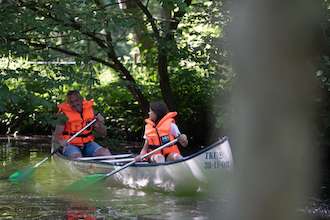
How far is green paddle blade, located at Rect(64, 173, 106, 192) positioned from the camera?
29.5 feet

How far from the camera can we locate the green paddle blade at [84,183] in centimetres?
899

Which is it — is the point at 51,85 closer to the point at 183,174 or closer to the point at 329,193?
the point at 183,174

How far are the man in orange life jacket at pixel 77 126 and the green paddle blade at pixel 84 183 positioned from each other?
3.16ft

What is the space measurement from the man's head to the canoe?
95cm

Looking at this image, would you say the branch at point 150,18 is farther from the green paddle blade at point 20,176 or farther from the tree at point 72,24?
the green paddle blade at point 20,176

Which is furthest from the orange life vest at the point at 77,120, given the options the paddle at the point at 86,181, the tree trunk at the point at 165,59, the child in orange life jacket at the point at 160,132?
→ the tree trunk at the point at 165,59

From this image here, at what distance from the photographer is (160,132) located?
343 inches

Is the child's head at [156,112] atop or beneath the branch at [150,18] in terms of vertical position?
beneath

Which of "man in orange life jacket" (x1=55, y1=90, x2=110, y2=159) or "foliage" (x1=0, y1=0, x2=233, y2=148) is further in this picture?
"man in orange life jacket" (x1=55, y1=90, x2=110, y2=159)

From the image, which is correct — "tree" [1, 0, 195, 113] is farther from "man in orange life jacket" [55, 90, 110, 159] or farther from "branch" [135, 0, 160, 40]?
"man in orange life jacket" [55, 90, 110, 159]

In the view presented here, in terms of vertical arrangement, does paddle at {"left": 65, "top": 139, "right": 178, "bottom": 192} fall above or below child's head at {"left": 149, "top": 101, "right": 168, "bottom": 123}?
below

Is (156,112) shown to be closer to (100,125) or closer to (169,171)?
(169,171)

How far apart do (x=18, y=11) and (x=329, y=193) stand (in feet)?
15.9

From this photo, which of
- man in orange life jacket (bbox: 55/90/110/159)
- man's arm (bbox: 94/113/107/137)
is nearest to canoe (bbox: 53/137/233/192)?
man in orange life jacket (bbox: 55/90/110/159)
